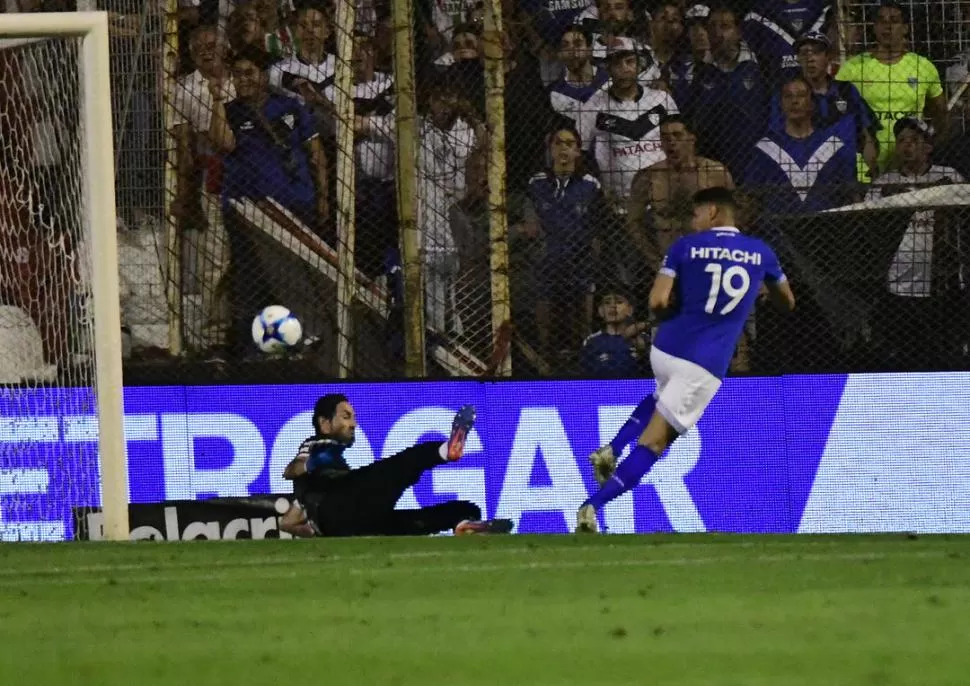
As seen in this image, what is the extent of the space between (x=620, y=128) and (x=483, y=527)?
8.31ft

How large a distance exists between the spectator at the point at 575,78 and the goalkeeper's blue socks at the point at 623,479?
210 centimetres

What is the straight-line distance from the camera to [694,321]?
1048 centimetres

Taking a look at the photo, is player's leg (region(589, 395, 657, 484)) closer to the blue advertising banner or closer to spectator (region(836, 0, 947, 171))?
the blue advertising banner

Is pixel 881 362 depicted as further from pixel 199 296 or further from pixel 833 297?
pixel 199 296

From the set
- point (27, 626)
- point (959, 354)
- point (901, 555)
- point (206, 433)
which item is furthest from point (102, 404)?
point (959, 354)

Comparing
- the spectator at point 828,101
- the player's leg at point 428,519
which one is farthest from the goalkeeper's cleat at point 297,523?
the spectator at point 828,101

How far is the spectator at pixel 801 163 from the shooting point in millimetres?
10820

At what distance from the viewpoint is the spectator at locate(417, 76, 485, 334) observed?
35.7ft

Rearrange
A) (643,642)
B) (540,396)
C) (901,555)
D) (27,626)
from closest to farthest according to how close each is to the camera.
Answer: (643,642), (27,626), (901,555), (540,396)

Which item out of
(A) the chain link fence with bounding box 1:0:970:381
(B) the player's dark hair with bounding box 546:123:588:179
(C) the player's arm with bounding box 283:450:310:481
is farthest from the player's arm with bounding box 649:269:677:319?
(C) the player's arm with bounding box 283:450:310:481

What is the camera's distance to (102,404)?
9.30 metres

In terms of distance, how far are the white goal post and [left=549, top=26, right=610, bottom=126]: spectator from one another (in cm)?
288

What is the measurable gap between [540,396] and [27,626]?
502 centimetres

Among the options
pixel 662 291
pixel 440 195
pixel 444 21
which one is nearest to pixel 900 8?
pixel 662 291
